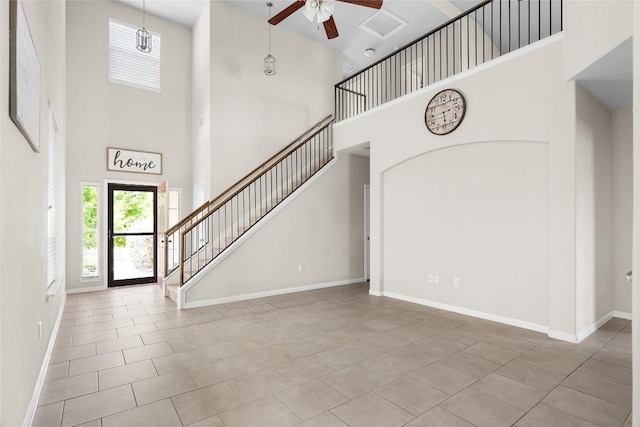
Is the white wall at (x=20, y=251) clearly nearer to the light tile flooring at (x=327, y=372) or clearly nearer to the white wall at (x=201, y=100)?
the light tile flooring at (x=327, y=372)

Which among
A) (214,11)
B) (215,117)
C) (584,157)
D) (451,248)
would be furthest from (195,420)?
(214,11)

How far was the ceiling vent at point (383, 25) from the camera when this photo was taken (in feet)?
23.9

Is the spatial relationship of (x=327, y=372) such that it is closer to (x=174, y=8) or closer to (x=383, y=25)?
(x=383, y=25)

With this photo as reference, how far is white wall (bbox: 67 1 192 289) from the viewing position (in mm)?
6527

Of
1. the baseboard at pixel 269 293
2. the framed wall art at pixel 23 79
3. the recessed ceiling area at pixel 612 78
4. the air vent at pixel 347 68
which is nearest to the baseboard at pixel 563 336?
the recessed ceiling area at pixel 612 78

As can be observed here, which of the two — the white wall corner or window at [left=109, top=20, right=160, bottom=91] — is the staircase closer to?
window at [left=109, top=20, right=160, bottom=91]

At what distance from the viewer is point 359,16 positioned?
7.26 m

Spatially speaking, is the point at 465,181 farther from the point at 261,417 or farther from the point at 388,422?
the point at 261,417

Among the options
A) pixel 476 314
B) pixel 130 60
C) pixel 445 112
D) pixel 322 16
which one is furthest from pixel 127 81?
pixel 476 314

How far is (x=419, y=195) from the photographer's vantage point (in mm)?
5500

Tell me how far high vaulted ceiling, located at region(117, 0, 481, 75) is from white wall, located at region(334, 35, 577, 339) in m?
2.74

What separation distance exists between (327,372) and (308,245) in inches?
144

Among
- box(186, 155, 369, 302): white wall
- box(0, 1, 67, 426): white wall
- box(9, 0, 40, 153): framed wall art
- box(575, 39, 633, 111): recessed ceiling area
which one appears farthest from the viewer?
box(186, 155, 369, 302): white wall

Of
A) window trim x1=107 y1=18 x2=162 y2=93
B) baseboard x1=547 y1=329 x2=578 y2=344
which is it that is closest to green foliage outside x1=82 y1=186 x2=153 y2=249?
window trim x1=107 y1=18 x2=162 y2=93
